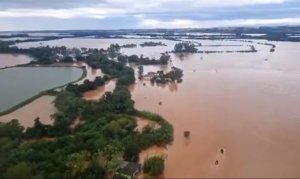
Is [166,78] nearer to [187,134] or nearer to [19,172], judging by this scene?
[187,134]

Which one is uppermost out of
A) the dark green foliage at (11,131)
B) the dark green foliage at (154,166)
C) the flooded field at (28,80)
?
the dark green foliage at (11,131)

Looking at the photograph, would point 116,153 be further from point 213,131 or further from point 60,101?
point 60,101

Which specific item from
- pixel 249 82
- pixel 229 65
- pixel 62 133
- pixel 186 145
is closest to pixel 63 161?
pixel 62 133

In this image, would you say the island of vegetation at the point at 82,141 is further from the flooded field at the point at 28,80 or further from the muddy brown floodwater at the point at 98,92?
the flooded field at the point at 28,80

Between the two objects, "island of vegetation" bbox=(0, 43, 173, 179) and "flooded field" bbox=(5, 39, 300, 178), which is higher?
"island of vegetation" bbox=(0, 43, 173, 179)

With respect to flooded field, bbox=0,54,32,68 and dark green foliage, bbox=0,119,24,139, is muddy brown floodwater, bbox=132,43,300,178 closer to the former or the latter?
dark green foliage, bbox=0,119,24,139

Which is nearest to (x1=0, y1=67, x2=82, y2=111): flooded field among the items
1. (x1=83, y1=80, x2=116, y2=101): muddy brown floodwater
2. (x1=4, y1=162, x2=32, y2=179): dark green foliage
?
(x1=83, y1=80, x2=116, y2=101): muddy brown floodwater

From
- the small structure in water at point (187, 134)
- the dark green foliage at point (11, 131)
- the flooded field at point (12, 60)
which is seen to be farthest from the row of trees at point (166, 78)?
the flooded field at point (12, 60)
